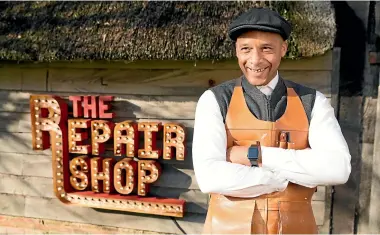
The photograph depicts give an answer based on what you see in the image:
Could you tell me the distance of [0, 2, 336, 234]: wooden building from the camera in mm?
2545

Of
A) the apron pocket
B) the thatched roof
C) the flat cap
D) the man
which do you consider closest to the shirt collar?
the man

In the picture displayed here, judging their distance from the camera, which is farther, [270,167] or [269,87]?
[269,87]

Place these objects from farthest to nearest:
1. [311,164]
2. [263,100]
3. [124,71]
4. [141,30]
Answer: [124,71], [141,30], [263,100], [311,164]

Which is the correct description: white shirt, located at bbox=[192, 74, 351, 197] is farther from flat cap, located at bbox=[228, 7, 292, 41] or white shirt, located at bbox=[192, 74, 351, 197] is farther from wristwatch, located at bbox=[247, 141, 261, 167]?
flat cap, located at bbox=[228, 7, 292, 41]

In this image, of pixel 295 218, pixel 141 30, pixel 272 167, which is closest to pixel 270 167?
pixel 272 167

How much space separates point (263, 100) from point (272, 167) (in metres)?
0.24

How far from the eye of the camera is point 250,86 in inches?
48.8

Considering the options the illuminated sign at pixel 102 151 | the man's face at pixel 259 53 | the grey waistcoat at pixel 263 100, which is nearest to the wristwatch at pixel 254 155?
the grey waistcoat at pixel 263 100

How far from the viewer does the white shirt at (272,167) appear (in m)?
1.10

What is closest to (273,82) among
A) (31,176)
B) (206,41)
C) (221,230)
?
(221,230)

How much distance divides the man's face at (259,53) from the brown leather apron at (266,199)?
4.2 inches

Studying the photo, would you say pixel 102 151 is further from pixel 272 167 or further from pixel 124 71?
pixel 272 167

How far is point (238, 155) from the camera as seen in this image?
1154mm

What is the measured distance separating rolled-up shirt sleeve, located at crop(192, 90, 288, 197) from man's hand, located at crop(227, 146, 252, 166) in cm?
2
